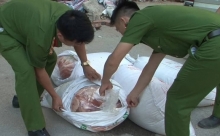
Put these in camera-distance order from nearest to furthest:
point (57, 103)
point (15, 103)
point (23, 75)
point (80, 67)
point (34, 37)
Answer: point (34, 37)
point (23, 75)
point (57, 103)
point (15, 103)
point (80, 67)

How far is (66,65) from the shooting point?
297cm

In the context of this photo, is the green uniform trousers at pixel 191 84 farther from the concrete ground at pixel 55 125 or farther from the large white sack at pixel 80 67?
the large white sack at pixel 80 67

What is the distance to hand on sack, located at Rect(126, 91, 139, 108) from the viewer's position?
229 centimetres

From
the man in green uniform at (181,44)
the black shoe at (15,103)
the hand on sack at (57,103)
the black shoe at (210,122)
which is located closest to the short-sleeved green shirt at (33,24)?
the hand on sack at (57,103)

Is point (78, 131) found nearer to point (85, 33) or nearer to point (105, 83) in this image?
point (105, 83)

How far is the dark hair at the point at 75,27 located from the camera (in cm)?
183

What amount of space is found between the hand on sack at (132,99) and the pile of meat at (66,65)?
0.81 m

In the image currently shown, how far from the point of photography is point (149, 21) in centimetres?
181

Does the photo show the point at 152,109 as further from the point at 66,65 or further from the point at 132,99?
the point at 66,65

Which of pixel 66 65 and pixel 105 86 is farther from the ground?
pixel 105 86

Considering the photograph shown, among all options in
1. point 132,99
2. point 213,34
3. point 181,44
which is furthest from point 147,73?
point 213,34

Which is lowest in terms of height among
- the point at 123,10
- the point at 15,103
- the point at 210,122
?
the point at 15,103

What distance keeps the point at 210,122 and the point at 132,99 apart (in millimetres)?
707

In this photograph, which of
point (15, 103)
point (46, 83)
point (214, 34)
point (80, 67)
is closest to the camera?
point (214, 34)
